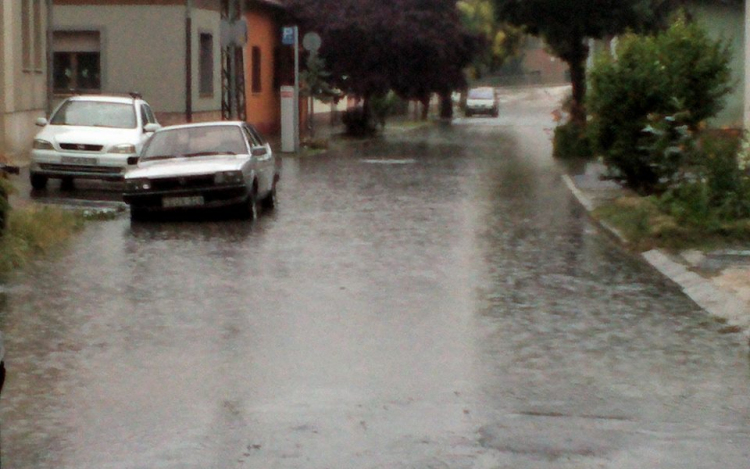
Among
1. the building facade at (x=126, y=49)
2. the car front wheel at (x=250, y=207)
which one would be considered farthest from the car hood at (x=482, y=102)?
the car front wheel at (x=250, y=207)

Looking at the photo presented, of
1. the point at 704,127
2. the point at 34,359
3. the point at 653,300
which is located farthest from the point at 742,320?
the point at 704,127

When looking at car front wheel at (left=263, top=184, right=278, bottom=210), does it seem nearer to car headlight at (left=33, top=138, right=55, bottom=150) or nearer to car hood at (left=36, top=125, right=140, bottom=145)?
car hood at (left=36, top=125, right=140, bottom=145)

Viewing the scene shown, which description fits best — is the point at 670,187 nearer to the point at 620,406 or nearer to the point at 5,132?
the point at 620,406

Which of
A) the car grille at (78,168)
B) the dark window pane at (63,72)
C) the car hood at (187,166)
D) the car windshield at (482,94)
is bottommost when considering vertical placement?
the car grille at (78,168)

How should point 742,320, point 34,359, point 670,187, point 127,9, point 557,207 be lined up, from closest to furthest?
point 34,359
point 742,320
point 670,187
point 557,207
point 127,9

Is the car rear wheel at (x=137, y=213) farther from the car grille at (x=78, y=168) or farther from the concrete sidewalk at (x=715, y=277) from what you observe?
the concrete sidewalk at (x=715, y=277)

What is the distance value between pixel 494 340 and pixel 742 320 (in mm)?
2065

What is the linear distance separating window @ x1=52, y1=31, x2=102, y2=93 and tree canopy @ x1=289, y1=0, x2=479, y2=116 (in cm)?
1136

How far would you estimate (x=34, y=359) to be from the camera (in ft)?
30.8

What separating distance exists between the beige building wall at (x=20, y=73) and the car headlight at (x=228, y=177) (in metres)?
11.1

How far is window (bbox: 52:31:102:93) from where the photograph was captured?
1592 inches

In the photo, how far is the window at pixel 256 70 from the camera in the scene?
161 feet

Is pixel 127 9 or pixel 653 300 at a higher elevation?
pixel 127 9

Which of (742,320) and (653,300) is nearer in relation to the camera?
(742,320)
